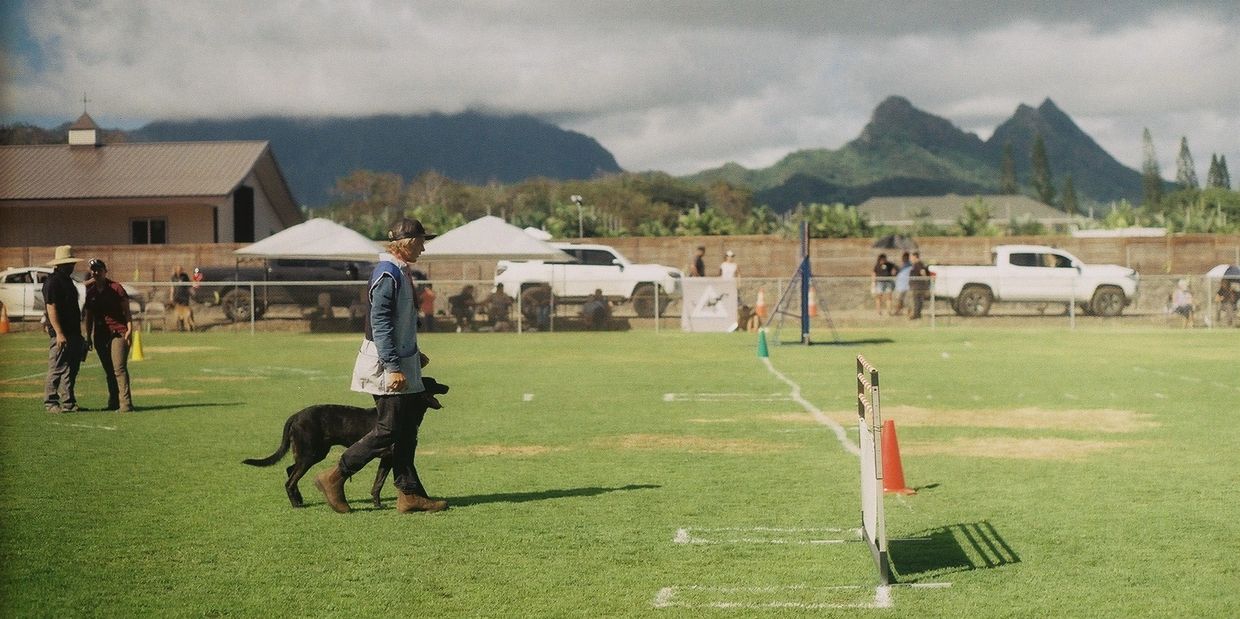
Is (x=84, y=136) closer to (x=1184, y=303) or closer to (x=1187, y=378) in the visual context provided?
(x=1184, y=303)

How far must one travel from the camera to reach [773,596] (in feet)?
24.4

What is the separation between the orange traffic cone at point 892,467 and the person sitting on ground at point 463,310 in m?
27.1

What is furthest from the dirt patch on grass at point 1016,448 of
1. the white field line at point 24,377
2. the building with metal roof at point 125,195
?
the building with metal roof at point 125,195

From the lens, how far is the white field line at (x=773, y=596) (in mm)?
7215

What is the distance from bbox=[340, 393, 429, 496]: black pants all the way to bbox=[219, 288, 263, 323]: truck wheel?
29.8 metres

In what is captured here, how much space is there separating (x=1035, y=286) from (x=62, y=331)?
28.9 meters

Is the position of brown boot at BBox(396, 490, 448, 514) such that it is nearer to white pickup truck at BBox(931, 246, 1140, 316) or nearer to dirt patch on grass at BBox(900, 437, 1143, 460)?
dirt patch on grass at BBox(900, 437, 1143, 460)

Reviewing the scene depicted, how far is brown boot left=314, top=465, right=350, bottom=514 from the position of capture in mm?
9914

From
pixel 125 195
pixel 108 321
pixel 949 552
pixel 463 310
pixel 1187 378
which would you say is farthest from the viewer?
pixel 125 195

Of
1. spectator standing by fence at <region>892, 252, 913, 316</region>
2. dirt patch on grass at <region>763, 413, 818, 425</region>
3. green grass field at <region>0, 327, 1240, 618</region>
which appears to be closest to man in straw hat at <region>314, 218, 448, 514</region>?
green grass field at <region>0, 327, 1240, 618</region>

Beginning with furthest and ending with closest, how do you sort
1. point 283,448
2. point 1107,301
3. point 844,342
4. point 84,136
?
1. point 84,136
2. point 1107,301
3. point 844,342
4. point 283,448

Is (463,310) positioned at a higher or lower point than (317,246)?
lower

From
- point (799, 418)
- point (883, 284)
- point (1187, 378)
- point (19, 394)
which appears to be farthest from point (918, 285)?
point (19, 394)

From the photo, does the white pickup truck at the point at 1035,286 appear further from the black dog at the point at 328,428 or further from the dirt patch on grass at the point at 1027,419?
the black dog at the point at 328,428
